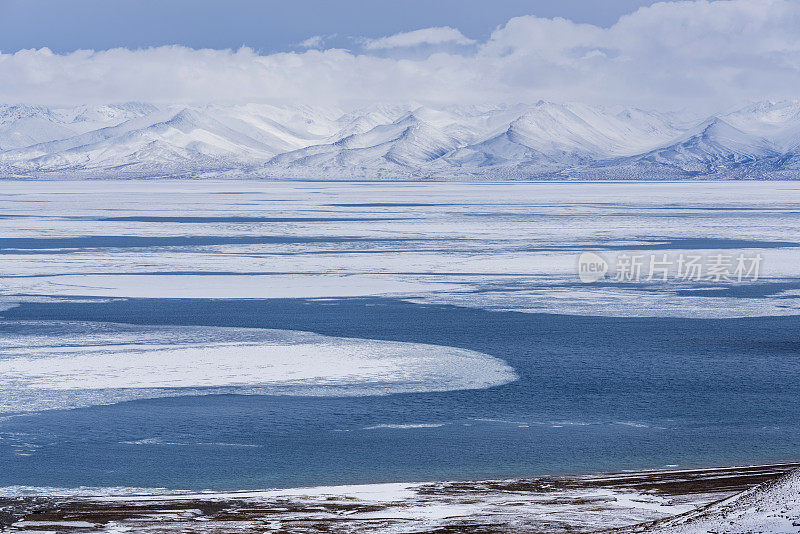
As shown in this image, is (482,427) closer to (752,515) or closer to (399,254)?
(752,515)

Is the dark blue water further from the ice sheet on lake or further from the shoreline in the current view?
the ice sheet on lake

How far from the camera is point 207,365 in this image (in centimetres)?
1448

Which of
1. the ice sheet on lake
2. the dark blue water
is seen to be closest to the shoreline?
the dark blue water

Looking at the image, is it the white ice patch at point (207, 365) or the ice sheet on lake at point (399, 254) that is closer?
the white ice patch at point (207, 365)

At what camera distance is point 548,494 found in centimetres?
927

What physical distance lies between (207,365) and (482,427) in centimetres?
451

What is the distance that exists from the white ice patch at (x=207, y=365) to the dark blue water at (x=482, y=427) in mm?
422

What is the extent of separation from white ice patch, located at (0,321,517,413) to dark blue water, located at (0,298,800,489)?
0.42m

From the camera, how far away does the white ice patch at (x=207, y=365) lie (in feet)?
42.9

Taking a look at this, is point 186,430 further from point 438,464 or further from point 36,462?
point 438,464

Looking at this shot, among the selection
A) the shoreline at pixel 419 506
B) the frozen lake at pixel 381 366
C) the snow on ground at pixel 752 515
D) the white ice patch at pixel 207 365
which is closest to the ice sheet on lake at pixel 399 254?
the frozen lake at pixel 381 366

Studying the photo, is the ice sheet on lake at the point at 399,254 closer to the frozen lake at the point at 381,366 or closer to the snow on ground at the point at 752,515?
the frozen lake at the point at 381,366

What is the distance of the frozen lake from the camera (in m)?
10.7

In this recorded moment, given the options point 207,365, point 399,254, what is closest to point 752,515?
point 207,365
